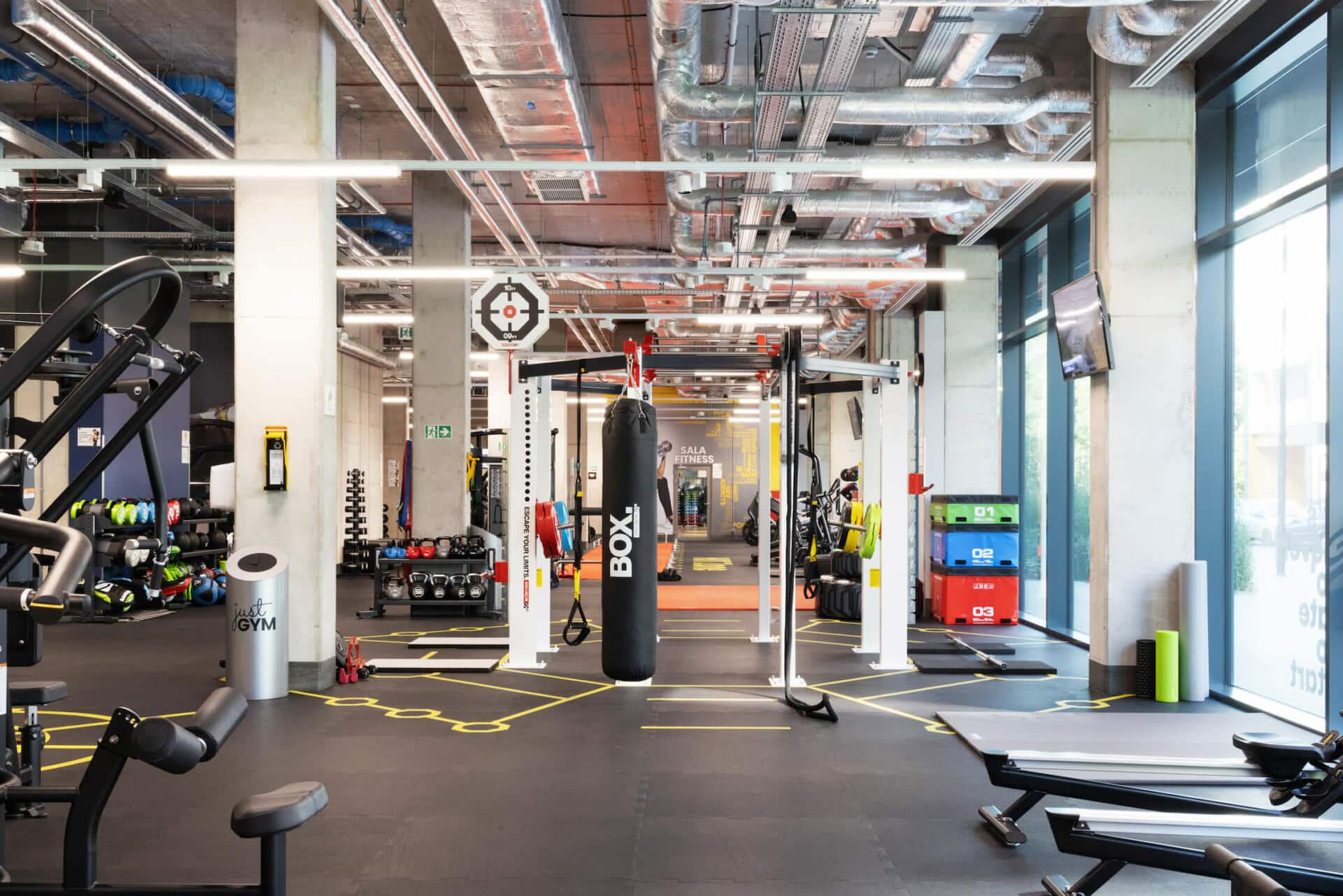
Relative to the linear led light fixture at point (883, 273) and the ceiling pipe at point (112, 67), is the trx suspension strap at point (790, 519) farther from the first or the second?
the ceiling pipe at point (112, 67)

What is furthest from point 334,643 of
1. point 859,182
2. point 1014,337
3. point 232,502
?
point 1014,337

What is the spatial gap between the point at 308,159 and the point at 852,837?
578cm

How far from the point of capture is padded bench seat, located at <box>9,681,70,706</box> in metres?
4.32

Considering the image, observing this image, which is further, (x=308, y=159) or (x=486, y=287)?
(x=486, y=287)

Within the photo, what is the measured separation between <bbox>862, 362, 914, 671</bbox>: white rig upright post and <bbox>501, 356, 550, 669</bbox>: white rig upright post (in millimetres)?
2770

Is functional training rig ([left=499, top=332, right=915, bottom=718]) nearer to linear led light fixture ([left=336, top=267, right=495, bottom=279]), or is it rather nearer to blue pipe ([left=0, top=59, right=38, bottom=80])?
linear led light fixture ([left=336, top=267, right=495, bottom=279])

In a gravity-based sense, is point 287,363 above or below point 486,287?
below

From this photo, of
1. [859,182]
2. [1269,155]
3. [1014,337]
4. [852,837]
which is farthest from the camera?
[1014,337]

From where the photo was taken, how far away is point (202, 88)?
8.87m

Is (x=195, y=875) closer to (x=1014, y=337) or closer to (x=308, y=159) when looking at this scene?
(x=308, y=159)

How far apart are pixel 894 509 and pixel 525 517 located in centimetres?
298

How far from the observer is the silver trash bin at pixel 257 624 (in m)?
6.85

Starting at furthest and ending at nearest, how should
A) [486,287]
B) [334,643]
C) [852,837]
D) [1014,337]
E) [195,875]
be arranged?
[1014,337] < [486,287] < [334,643] < [852,837] < [195,875]

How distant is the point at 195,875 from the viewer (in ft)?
12.4
